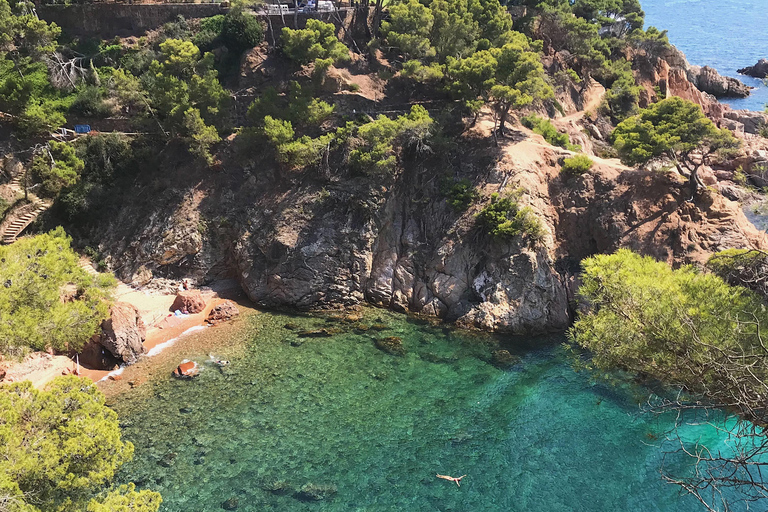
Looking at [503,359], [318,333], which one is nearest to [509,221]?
[503,359]

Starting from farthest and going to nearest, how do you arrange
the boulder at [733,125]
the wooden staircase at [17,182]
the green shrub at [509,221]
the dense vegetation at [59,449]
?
the boulder at [733,125]
the wooden staircase at [17,182]
the green shrub at [509,221]
the dense vegetation at [59,449]

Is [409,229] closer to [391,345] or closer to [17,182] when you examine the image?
[391,345]

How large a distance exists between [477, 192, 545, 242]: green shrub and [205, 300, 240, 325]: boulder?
1877 cm

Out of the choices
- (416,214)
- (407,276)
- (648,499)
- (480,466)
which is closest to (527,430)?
(480,466)

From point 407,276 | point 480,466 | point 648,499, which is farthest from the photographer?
point 407,276

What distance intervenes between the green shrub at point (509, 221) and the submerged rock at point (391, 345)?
1019cm

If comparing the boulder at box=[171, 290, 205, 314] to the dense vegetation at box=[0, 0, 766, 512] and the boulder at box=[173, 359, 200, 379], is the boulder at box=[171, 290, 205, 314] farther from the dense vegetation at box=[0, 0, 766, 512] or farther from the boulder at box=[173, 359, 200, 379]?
the boulder at box=[173, 359, 200, 379]

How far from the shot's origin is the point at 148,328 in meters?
31.6

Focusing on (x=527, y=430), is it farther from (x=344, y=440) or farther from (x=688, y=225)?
(x=688, y=225)

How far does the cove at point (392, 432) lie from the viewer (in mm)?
20141

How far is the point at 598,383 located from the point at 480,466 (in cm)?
946

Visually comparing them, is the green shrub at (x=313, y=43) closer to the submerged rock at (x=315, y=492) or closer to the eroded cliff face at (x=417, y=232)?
the eroded cliff face at (x=417, y=232)

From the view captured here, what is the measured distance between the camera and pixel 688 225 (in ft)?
106

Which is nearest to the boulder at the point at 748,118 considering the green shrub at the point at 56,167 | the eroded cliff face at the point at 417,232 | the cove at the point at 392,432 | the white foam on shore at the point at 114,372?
the eroded cliff face at the point at 417,232
